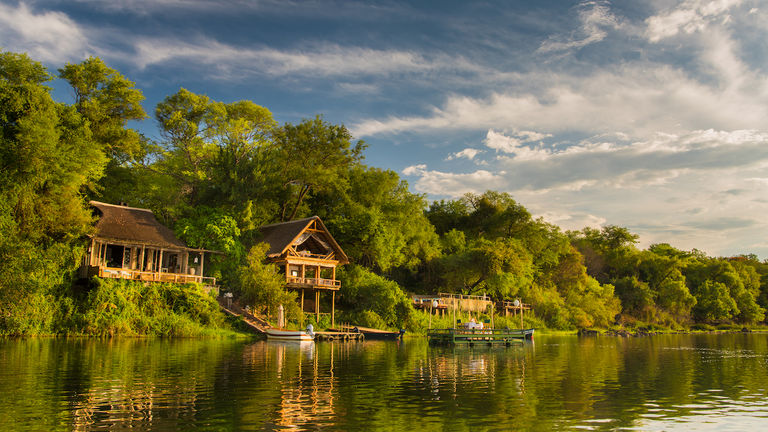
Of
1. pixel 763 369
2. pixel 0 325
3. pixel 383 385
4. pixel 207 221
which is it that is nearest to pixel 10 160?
pixel 0 325

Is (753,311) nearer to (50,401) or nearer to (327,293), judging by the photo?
(327,293)

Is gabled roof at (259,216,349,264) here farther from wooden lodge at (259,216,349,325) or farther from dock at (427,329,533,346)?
dock at (427,329,533,346)

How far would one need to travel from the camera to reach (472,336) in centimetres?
3991

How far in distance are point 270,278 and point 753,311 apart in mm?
85908

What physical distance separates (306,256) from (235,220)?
6579 millimetres

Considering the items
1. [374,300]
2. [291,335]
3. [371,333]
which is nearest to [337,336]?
[371,333]

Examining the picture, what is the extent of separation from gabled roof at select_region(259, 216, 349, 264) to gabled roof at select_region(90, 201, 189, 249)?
7.12m

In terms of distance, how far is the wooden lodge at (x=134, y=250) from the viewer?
3778cm

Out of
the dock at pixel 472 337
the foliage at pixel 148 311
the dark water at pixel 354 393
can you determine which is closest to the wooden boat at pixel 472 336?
the dock at pixel 472 337

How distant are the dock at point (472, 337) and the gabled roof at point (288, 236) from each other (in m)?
11.7

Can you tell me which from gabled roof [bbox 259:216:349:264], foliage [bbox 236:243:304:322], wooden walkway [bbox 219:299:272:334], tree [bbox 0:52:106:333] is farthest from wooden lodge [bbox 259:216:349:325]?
tree [bbox 0:52:106:333]

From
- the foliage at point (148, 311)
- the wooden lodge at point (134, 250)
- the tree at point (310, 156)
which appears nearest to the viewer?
the foliage at point (148, 311)

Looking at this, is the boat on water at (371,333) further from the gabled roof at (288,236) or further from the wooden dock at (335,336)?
the gabled roof at (288,236)

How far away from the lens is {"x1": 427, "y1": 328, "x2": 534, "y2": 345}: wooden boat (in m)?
39.7
